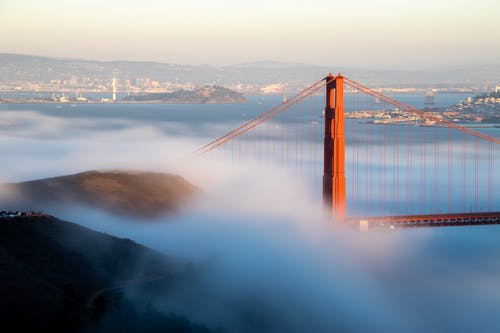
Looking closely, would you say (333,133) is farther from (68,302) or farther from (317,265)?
(68,302)

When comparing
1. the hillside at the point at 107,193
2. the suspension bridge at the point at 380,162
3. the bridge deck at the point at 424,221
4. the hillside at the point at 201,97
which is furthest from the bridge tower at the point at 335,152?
the hillside at the point at 201,97

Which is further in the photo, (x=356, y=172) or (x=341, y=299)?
(x=356, y=172)

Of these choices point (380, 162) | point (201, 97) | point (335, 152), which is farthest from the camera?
point (201, 97)

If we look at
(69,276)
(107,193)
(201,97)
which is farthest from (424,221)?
(201,97)

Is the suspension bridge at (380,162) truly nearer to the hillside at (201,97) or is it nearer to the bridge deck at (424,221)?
the bridge deck at (424,221)

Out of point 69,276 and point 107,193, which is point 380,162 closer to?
point 107,193

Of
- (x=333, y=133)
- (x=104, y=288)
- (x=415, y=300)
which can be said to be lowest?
(x=415, y=300)

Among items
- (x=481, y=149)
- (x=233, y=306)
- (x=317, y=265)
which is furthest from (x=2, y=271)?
Answer: (x=481, y=149)

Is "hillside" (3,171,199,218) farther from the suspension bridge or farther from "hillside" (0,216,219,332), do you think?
"hillside" (0,216,219,332)
